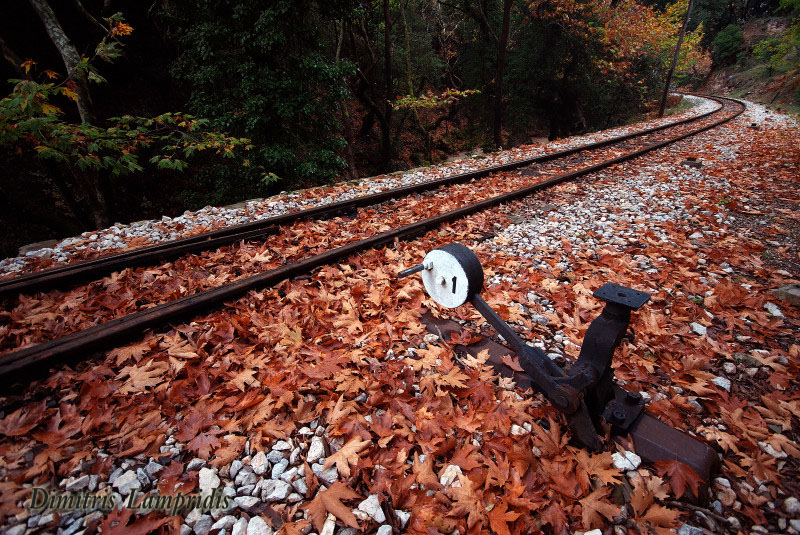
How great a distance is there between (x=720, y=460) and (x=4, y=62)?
576 inches

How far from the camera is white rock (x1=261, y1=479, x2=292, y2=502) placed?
1.53 meters

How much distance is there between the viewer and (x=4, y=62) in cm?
800

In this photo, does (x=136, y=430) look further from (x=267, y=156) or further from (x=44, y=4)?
(x=44, y=4)

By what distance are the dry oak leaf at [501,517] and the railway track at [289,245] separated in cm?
266

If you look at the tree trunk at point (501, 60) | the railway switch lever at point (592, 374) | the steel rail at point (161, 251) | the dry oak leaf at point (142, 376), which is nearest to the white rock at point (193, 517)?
the dry oak leaf at point (142, 376)

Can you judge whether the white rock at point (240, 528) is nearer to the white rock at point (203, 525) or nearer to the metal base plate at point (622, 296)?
the white rock at point (203, 525)

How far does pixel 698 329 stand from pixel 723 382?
1.99ft

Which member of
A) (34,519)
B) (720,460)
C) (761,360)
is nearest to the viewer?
(34,519)

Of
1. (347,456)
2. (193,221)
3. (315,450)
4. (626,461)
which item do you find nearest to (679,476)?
(626,461)

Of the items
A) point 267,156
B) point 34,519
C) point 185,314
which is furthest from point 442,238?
point 267,156

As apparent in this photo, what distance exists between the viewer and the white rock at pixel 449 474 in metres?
1.61

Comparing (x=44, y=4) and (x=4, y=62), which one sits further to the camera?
(x=4, y=62)

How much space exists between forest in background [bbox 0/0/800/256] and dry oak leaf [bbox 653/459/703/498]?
708cm

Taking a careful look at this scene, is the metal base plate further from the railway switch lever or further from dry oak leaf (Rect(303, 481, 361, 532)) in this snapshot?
dry oak leaf (Rect(303, 481, 361, 532))
